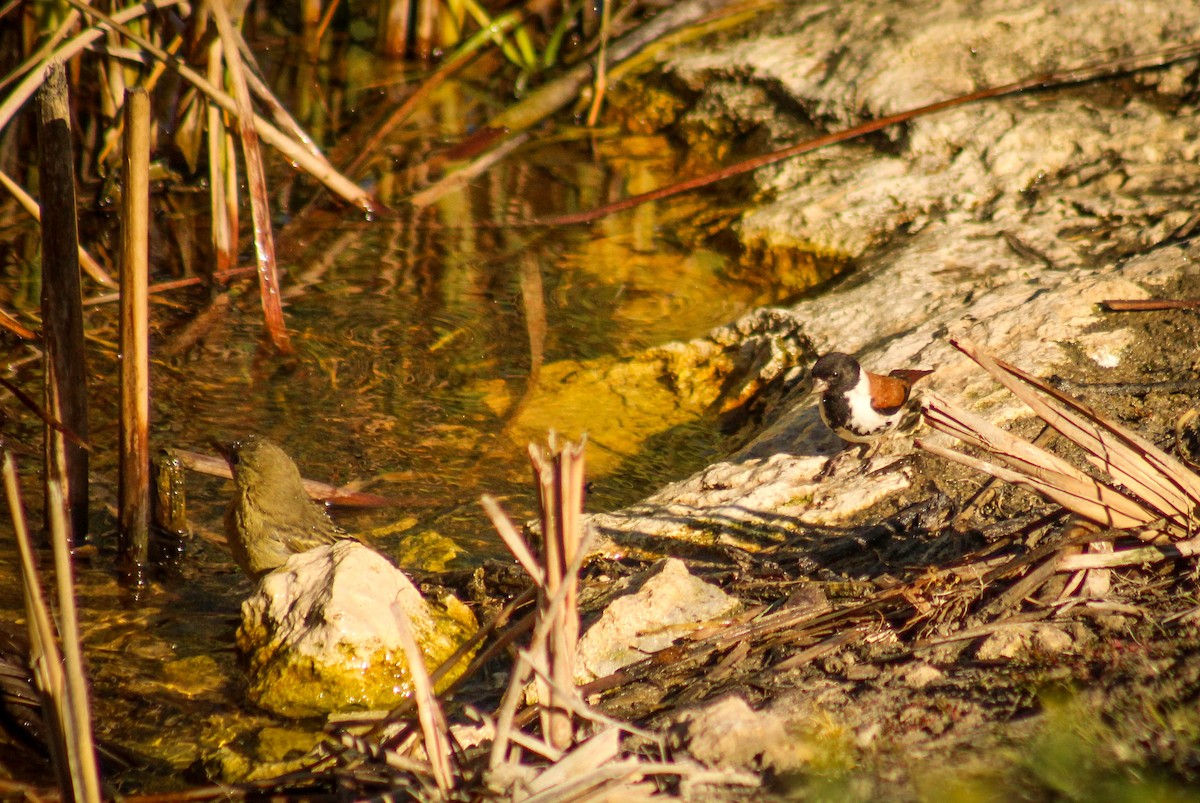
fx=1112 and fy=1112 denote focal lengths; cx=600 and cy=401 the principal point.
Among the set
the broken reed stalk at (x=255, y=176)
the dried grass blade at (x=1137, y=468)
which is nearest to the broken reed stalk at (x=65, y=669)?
the dried grass blade at (x=1137, y=468)

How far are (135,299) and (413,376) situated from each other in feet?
6.83

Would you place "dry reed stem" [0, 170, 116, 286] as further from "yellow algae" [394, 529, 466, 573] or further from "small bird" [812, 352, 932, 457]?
"small bird" [812, 352, 932, 457]

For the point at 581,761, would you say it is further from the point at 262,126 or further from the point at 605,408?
the point at 262,126

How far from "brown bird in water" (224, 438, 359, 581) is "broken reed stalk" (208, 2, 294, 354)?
1.20 m

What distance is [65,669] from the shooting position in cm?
219

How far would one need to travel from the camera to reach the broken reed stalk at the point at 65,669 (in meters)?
2.09

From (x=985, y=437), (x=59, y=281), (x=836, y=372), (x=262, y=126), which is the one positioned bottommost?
(x=836, y=372)

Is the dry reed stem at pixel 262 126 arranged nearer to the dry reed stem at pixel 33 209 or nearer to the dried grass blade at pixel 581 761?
the dry reed stem at pixel 33 209

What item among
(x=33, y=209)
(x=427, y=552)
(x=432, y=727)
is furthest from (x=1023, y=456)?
(x=33, y=209)

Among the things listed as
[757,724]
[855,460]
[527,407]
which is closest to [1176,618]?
[757,724]

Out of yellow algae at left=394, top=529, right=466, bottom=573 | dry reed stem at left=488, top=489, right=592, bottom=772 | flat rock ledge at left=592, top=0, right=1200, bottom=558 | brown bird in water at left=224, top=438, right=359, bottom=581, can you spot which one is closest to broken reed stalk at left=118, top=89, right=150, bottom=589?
brown bird in water at left=224, top=438, right=359, bottom=581

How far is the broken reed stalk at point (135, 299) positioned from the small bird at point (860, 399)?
2.47m

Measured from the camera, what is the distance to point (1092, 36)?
21.5ft

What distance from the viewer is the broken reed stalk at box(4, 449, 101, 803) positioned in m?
2.09
